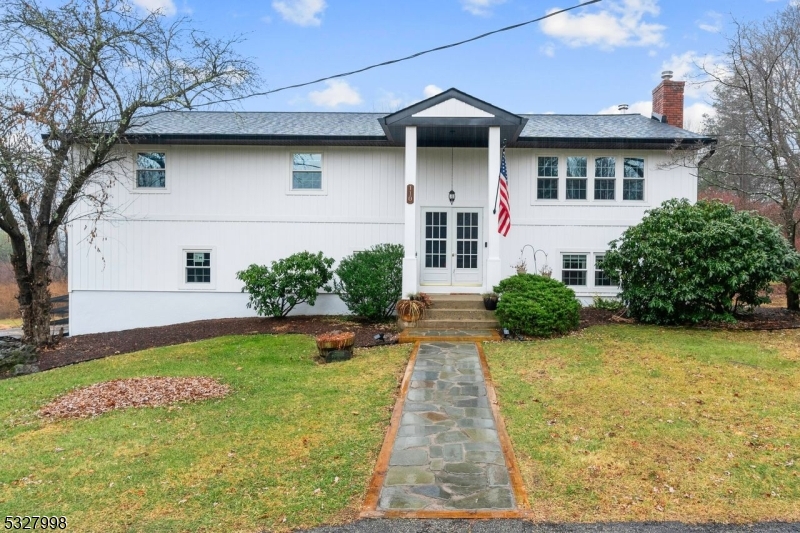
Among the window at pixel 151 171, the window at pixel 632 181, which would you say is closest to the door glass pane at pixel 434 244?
the window at pixel 632 181

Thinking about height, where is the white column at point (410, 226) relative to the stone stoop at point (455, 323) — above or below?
above

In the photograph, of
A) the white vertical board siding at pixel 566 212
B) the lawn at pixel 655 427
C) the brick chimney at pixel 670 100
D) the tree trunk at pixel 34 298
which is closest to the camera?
the lawn at pixel 655 427

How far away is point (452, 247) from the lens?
12656 millimetres

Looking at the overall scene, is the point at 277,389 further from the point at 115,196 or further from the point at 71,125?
the point at 115,196

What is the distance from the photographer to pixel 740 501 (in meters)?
3.57

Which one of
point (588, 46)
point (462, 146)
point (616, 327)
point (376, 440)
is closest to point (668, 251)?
point (616, 327)

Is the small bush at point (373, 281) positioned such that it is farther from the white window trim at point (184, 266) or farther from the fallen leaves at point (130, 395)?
the fallen leaves at point (130, 395)

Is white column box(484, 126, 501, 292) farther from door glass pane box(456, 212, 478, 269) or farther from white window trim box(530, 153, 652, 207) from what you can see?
white window trim box(530, 153, 652, 207)

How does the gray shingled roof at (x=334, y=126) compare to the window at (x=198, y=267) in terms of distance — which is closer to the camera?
the gray shingled roof at (x=334, y=126)

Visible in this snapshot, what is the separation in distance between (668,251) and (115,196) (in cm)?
1421

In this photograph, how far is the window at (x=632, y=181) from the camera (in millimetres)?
12578

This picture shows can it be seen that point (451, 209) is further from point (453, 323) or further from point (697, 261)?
point (697, 261)

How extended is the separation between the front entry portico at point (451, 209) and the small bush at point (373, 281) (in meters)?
0.48

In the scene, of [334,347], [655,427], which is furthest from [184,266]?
[655,427]
